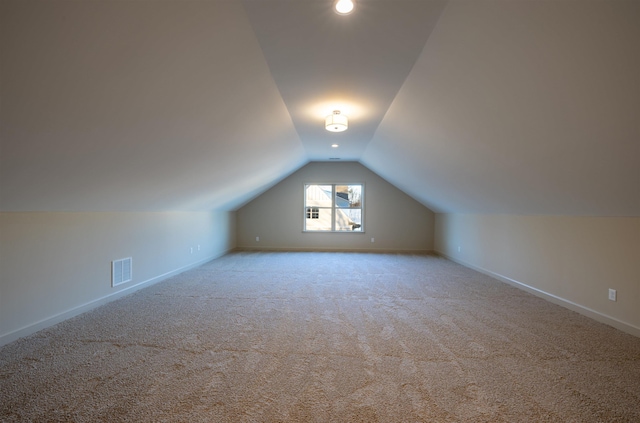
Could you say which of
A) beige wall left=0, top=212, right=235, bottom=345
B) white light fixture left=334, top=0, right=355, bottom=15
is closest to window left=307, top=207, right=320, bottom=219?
beige wall left=0, top=212, right=235, bottom=345

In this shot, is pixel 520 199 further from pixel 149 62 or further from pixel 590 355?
pixel 149 62

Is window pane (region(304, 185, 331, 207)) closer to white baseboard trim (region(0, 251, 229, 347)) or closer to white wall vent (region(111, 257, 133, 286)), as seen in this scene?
white baseboard trim (region(0, 251, 229, 347))

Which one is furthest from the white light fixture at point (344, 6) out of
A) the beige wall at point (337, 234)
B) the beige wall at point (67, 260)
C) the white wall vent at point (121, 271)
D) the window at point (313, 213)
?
the window at point (313, 213)

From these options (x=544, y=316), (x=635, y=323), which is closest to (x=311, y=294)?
(x=544, y=316)

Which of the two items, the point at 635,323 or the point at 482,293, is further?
the point at 482,293

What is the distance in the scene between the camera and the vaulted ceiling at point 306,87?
1529mm

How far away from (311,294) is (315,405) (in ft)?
7.43

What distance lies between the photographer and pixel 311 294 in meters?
3.96

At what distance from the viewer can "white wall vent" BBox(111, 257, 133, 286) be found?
3.65m

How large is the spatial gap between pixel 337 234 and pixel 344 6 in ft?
21.8

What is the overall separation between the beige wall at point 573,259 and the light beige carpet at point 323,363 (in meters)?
0.23

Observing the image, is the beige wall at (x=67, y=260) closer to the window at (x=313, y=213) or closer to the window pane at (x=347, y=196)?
the window at (x=313, y=213)

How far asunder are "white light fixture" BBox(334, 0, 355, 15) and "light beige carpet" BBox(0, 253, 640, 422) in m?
2.37

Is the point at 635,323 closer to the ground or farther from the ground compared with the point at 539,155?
closer to the ground
